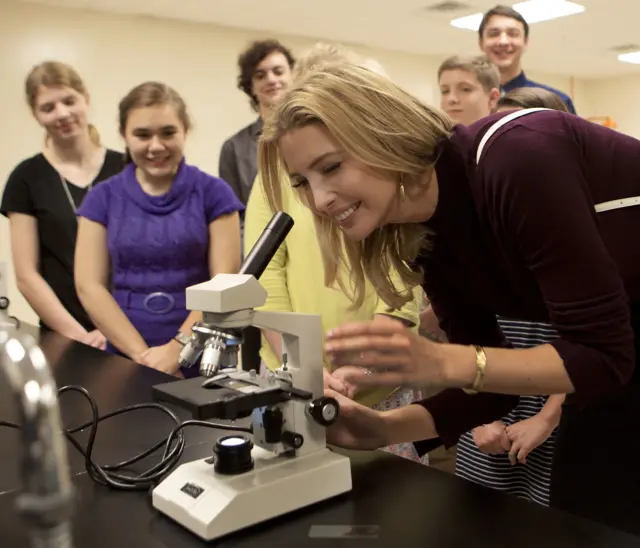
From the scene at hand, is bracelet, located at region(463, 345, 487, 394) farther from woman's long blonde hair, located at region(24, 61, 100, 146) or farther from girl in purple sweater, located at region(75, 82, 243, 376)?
woman's long blonde hair, located at region(24, 61, 100, 146)

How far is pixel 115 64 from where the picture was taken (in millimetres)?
5082

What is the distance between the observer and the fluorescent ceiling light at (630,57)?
24.4 feet

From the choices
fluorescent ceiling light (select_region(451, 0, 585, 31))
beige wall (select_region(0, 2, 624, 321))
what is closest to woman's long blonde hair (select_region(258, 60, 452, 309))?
beige wall (select_region(0, 2, 624, 321))

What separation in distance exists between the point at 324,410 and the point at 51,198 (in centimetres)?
178

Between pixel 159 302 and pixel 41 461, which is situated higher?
pixel 41 461

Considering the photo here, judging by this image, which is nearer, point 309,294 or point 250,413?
point 250,413

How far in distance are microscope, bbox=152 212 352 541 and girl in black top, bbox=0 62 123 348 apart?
1.54 meters

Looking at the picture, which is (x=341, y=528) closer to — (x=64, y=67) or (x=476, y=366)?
(x=476, y=366)

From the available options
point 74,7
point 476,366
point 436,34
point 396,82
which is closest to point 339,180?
point 396,82

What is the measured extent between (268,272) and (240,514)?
0.90 metres

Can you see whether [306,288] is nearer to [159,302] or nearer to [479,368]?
[159,302]

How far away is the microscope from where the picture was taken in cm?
83

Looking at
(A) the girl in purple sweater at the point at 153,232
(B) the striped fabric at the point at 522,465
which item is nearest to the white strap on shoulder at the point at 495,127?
(B) the striped fabric at the point at 522,465

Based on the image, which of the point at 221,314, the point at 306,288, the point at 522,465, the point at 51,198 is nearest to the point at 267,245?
the point at 221,314
